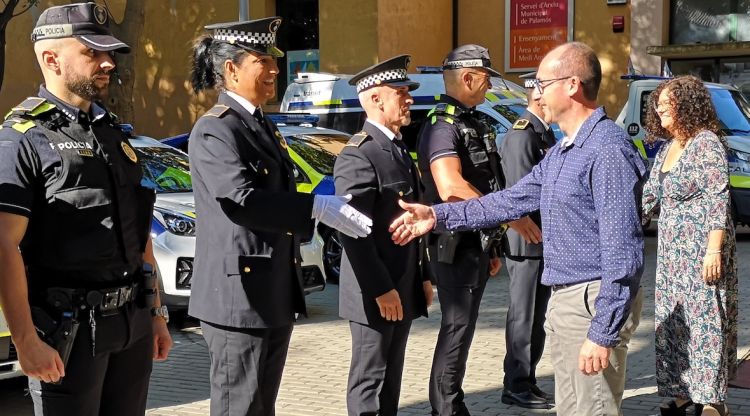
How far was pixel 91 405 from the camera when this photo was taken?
11.9 feet

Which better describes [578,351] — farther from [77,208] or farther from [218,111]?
[77,208]

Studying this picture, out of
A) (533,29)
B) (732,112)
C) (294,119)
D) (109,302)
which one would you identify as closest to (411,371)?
(109,302)

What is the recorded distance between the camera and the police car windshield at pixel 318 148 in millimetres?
11195

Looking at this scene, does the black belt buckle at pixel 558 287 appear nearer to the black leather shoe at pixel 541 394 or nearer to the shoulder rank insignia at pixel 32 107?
the shoulder rank insignia at pixel 32 107

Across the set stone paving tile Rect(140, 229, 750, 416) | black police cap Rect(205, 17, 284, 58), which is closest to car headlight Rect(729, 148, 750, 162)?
stone paving tile Rect(140, 229, 750, 416)

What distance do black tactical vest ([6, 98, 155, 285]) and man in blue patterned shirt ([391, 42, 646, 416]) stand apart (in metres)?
→ 1.68

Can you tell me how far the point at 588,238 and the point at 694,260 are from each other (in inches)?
78.8

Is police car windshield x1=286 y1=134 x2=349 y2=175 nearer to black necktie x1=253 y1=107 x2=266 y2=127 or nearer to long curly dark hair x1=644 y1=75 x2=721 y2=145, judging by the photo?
long curly dark hair x1=644 y1=75 x2=721 y2=145

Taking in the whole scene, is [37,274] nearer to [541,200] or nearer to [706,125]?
[541,200]

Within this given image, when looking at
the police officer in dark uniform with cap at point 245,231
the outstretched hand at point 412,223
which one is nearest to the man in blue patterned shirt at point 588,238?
the outstretched hand at point 412,223

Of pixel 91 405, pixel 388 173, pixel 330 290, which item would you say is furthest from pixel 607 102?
pixel 91 405

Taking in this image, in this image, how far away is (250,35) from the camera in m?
4.29

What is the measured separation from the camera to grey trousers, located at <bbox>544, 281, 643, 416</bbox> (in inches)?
158

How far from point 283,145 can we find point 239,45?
47 centimetres
